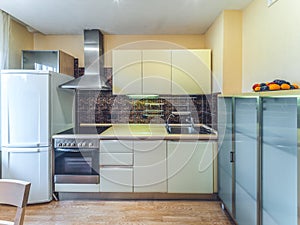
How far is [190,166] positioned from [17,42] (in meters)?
2.89

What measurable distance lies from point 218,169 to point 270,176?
1.52 metres

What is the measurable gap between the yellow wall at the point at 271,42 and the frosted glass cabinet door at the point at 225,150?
0.35 meters

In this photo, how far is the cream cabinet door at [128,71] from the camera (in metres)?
3.85

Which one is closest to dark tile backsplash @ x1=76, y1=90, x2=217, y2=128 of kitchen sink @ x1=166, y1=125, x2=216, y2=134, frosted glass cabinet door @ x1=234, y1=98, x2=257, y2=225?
kitchen sink @ x1=166, y1=125, x2=216, y2=134

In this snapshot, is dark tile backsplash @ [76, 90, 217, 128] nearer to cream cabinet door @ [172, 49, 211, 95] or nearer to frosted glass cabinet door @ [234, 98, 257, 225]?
cream cabinet door @ [172, 49, 211, 95]

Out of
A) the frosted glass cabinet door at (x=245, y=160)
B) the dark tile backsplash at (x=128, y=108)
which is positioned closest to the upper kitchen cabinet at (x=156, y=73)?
the dark tile backsplash at (x=128, y=108)

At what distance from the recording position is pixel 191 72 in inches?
150

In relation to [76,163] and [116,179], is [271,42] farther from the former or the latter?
[76,163]

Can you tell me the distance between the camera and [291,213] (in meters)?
1.56

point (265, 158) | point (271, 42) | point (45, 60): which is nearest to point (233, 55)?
point (271, 42)

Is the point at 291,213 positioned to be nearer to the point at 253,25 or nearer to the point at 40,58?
the point at 253,25

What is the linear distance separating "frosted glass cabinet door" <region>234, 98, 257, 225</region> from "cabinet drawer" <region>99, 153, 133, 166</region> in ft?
4.36

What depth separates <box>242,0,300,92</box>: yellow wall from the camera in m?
2.04

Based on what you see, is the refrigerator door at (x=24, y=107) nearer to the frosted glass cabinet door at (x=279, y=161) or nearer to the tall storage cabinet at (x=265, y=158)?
the tall storage cabinet at (x=265, y=158)
